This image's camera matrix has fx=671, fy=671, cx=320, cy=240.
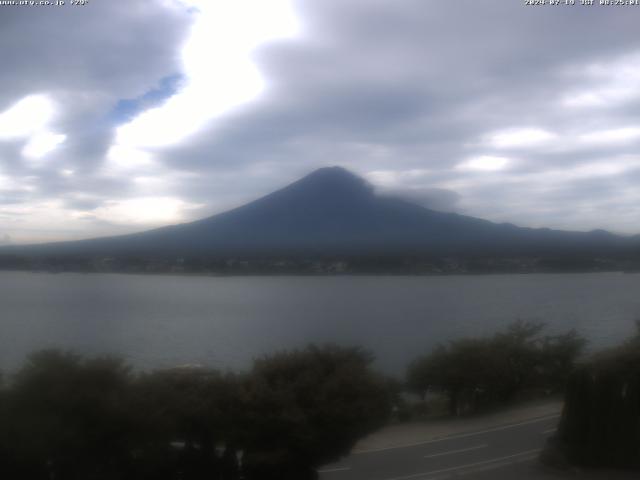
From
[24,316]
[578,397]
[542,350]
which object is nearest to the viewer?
[578,397]

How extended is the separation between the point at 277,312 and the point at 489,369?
45.3 ft

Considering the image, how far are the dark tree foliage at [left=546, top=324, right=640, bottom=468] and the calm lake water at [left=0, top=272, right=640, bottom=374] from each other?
4.17m

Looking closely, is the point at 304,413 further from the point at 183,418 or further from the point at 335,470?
the point at 183,418

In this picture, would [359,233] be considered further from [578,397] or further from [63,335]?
[578,397]

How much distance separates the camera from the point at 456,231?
112 ft

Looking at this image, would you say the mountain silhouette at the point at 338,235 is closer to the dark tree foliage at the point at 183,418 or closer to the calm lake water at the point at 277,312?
the calm lake water at the point at 277,312

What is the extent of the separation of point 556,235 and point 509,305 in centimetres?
577

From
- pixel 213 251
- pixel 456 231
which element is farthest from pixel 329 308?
pixel 456 231

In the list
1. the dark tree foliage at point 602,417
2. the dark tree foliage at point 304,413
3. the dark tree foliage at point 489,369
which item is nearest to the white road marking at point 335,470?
the dark tree foliage at point 304,413

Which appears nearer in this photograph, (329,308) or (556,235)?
(556,235)

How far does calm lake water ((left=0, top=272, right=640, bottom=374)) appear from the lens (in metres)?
18.4

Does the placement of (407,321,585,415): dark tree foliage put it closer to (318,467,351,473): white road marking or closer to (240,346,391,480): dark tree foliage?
(318,467,351,473): white road marking

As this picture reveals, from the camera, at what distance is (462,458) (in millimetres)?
11047

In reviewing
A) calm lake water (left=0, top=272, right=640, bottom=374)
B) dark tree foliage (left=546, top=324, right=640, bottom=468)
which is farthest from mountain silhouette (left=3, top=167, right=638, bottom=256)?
dark tree foliage (left=546, top=324, right=640, bottom=468)
